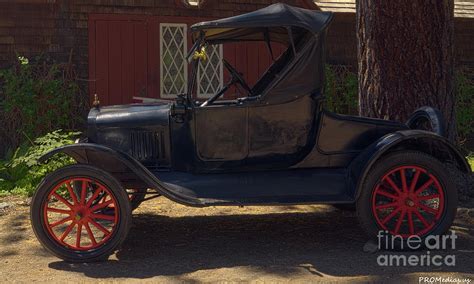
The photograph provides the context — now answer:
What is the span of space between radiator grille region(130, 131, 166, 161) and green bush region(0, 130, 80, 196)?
2798mm

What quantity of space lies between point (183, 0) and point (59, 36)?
242 centimetres

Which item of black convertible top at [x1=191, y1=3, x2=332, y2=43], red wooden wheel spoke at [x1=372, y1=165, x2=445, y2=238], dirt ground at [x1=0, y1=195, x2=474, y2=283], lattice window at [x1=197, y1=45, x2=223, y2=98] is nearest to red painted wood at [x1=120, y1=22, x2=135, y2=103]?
lattice window at [x1=197, y1=45, x2=223, y2=98]

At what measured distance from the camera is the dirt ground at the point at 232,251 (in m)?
4.74

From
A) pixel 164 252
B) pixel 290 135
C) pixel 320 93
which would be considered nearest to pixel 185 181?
pixel 164 252

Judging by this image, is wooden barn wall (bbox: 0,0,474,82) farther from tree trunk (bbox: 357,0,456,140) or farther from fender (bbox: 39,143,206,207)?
fender (bbox: 39,143,206,207)

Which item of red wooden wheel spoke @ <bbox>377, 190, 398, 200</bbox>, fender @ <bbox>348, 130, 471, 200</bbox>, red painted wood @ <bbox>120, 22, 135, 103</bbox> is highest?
red painted wood @ <bbox>120, 22, 135, 103</bbox>

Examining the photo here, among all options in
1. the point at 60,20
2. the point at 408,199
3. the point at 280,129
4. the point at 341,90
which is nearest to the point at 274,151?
the point at 280,129

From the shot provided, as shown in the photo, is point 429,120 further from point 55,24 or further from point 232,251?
point 55,24

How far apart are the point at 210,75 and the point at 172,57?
82 centimetres

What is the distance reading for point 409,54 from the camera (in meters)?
7.04

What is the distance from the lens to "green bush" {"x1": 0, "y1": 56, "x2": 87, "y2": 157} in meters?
10.7

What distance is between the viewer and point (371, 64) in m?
7.28

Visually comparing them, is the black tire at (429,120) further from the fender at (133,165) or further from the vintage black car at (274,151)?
the fender at (133,165)

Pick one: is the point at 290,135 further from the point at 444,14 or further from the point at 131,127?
the point at 444,14
